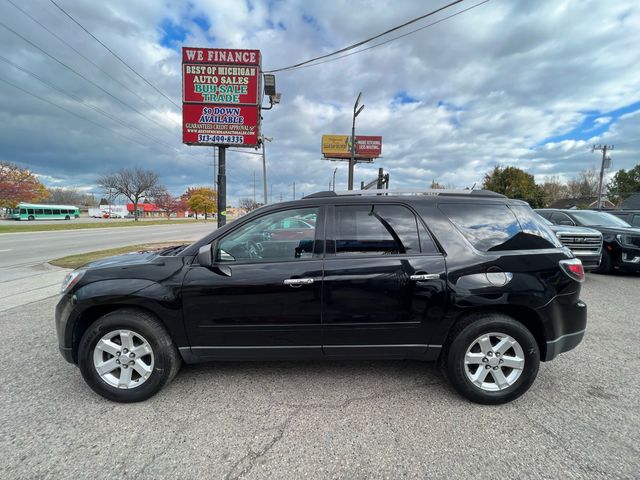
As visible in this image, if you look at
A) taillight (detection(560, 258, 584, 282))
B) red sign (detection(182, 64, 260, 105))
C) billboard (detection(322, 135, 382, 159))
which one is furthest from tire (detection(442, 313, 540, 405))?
billboard (detection(322, 135, 382, 159))

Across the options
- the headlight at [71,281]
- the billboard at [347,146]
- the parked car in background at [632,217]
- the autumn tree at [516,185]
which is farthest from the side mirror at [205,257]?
the billboard at [347,146]

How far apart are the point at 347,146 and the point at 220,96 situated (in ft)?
151

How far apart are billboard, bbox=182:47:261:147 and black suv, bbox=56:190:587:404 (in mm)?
8387

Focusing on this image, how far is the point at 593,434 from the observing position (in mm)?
2199

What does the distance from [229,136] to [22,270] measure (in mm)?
7091

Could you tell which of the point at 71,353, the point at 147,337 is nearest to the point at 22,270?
the point at 71,353

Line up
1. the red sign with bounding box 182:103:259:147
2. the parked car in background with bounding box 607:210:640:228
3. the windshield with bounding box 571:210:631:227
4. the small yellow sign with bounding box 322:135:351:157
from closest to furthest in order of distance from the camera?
the windshield with bounding box 571:210:631:227, the parked car in background with bounding box 607:210:640:228, the red sign with bounding box 182:103:259:147, the small yellow sign with bounding box 322:135:351:157

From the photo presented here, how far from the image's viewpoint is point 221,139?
10.2 m

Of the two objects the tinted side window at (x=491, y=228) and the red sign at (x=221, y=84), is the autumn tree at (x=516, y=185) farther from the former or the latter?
the tinted side window at (x=491, y=228)

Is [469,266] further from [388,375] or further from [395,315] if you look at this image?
[388,375]

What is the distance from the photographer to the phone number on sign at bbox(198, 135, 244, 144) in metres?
10.1

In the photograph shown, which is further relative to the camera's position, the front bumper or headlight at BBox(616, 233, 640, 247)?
headlight at BBox(616, 233, 640, 247)

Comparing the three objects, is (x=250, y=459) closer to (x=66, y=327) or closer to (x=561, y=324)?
(x=66, y=327)

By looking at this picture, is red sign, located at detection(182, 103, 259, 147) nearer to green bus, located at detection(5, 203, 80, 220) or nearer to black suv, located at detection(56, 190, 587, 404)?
black suv, located at detection(56, 190, 587, 404)
